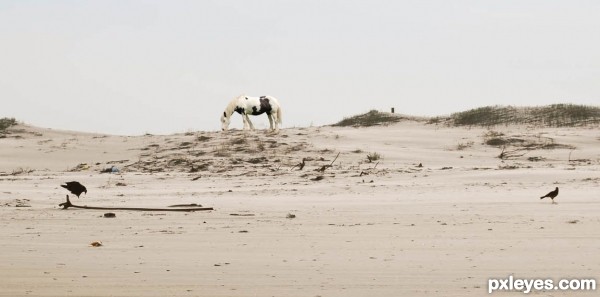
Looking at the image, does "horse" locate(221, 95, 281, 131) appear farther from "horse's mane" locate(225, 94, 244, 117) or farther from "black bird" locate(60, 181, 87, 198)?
"black bird" locate(60, 181, 87, 198)

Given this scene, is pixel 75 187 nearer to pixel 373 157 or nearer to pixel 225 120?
pixel 373 157

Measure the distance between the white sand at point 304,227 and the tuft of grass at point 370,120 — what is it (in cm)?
783

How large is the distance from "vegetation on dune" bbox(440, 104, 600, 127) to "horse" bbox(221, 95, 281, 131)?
172 inches

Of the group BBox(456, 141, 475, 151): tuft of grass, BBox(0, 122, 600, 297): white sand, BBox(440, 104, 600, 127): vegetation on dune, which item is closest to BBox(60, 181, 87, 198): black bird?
BBox(0, 122, 600, 297): white sand

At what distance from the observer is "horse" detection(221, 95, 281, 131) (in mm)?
25578

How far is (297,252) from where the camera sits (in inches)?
263

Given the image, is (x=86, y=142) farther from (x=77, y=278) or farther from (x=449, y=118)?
(x=77, y=278)

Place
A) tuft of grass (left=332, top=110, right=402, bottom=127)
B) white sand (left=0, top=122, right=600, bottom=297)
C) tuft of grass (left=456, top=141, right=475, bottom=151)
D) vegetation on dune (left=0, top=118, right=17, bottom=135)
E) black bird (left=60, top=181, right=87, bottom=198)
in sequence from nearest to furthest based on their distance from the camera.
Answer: white sand (left=0, top=122, right=600, bottom=297), black bird (left=60, top=181, right=87, bottom=198), tuft of grass (left=456, top=141, right=475, bottom=151), vegetation on dune (left=0, top=118, right=17, bottom=135), tuft of grass (left=332, top=110, right=402, bottom=127)

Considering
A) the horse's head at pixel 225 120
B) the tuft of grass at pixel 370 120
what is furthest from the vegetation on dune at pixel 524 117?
the horse's head at pixel 225 120

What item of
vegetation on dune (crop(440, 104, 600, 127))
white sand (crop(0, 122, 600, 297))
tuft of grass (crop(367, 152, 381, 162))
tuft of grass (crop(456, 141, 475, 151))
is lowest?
white sand (crop(0, 122, 600, 297))

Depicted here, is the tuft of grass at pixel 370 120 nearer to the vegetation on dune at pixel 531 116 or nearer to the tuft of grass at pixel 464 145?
the vegetation on dune at pixel 531 116

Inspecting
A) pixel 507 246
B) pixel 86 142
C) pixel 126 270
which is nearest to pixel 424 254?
pixel 507 246

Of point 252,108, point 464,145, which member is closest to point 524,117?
point 464,145

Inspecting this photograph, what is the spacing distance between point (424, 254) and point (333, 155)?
11.6 meters
